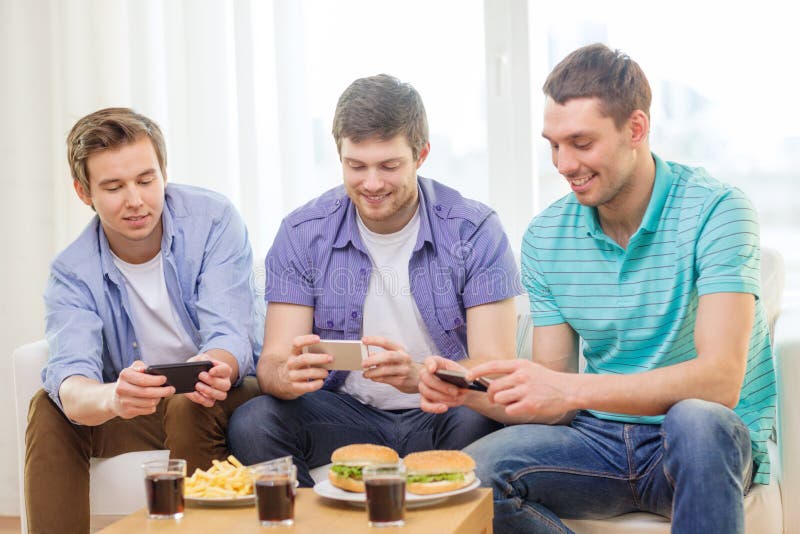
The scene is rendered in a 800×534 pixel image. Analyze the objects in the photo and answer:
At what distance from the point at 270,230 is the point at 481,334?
1401 millimetres

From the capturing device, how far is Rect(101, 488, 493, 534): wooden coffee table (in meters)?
1.71

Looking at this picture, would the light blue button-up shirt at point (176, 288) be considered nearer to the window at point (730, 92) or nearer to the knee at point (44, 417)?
the knee at point (44, 417)

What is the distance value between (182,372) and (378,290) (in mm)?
593

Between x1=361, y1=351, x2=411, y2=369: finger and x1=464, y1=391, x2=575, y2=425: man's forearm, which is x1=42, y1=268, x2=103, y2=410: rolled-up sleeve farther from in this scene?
x1=464, y1=391, x2=575, y2=425: man's forearm

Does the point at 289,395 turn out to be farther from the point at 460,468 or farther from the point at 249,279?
the point at 460,468

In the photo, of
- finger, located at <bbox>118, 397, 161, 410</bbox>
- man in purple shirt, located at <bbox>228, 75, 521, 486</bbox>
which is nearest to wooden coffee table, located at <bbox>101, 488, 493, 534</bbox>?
finger, located at <bbox>118, 397, 161, 410</bbox>

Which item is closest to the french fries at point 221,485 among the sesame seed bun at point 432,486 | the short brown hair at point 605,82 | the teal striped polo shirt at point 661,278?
the sesame seed bun at point 432,486

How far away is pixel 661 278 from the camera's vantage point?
2189 mm

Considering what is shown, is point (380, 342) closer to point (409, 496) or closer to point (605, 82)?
point (409, 496)

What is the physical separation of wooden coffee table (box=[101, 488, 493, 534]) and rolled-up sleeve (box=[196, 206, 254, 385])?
0.75 m

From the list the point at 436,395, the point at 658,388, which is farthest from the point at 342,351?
the point at 658,388

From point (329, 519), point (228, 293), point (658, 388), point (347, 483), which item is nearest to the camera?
point (329, 519)

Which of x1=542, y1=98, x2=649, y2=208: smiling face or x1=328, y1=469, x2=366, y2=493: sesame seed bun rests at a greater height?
x1=542, y1=98, x2=649, y2=208: smiling face

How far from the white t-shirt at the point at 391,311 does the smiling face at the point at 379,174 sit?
0.36 feet
